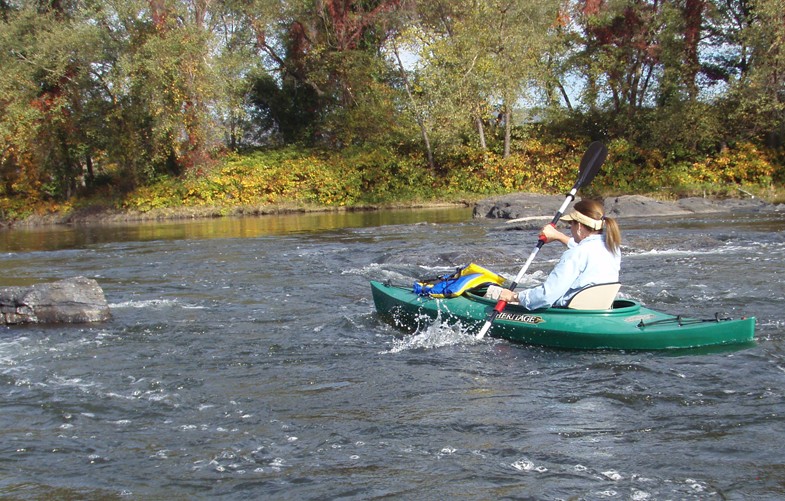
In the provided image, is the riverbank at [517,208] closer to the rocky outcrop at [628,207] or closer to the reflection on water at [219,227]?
the rocky outcrop at [628,207]

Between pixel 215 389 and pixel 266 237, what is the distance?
34.5 feet

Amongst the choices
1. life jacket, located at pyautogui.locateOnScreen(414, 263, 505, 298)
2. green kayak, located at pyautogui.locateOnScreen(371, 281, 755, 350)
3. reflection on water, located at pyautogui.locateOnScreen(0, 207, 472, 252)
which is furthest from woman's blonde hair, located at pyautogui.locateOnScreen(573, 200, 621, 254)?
reflection on water, located at pyautogui.locateOnScreen(0, 207, 472, 252)

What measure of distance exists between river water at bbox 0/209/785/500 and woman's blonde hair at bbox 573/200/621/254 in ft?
2.57

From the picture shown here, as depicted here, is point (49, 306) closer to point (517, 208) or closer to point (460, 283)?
point (460, 283)

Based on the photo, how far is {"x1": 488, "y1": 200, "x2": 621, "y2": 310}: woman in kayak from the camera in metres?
5.46

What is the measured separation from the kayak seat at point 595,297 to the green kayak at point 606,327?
0.08 metres

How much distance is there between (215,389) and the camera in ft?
16.0

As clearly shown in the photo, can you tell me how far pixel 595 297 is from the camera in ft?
18.2

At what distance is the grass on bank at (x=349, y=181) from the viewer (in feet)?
72.6

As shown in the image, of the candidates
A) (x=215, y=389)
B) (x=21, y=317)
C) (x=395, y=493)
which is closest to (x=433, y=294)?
(x=215, y=389)

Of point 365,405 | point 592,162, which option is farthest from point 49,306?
point 592,162

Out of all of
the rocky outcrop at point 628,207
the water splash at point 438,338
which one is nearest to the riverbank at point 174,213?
the rocky outcrop at point 628,207

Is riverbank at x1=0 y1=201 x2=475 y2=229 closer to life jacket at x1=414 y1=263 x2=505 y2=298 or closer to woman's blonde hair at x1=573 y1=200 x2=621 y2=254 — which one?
life jacket at x1=414 y1=263 x2=505 y2=298

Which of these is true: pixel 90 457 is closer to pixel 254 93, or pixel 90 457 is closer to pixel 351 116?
pixel 351 116
